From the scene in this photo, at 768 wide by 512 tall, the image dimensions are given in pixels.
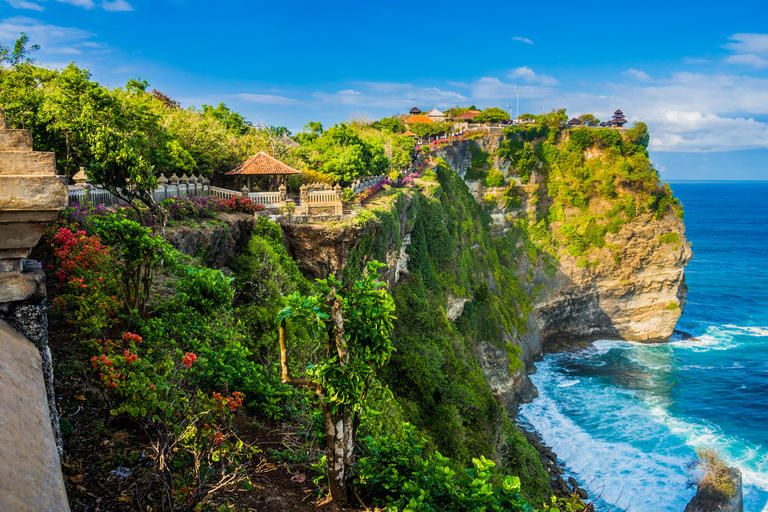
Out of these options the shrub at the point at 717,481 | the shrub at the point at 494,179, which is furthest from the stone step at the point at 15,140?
the shrub at the point at 494,179

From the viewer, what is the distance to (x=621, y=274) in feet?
180

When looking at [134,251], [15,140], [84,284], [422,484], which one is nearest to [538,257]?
[422,484]

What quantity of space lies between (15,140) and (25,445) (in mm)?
2706

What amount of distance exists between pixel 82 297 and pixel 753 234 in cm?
13825

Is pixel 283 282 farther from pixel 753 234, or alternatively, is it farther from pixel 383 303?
pixel 753 234

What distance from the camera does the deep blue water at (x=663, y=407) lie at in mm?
28491

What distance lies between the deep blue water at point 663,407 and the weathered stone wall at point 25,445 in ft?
89.7

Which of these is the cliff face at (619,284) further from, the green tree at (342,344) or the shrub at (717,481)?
the green tree at (342,344)

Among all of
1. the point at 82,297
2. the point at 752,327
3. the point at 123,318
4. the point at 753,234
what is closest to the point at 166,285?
the point at 123,318

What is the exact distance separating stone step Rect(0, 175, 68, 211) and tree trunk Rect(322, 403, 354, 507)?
12.6 ft

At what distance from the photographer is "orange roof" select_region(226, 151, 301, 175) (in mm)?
26453

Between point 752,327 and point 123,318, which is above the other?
point 123,318

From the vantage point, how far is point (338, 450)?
6.21 meters

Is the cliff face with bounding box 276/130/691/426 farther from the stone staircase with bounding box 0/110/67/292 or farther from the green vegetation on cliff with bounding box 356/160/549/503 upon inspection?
the stone staircase with bounding box 0/110/67/292
